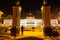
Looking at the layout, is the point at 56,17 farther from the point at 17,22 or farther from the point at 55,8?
the point at 17,22

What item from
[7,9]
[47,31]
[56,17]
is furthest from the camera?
[56,17]

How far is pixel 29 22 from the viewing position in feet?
97.0

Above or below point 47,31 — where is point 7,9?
above

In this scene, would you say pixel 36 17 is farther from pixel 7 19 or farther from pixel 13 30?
pixel 13 30

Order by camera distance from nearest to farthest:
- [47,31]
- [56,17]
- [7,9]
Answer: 1. [47,31]
2. [7,9]
3. [56,17]

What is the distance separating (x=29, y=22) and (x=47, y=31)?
15210 millimetres

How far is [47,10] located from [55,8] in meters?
14.0

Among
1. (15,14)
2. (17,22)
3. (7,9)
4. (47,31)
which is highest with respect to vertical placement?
(7,9)

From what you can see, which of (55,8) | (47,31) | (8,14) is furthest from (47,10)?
(8,14)

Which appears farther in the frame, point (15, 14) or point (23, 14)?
point (23, 14)

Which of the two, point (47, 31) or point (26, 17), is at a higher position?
point (26, 17)

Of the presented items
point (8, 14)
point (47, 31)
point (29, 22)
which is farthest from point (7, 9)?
point (47, 31)

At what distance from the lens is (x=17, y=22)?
15430mm

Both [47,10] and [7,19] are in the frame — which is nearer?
[47,10]
